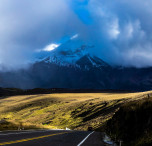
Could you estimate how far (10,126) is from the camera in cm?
2634

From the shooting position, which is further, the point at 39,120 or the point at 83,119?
the point at 39,120

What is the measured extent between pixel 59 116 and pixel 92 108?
37.3 feet

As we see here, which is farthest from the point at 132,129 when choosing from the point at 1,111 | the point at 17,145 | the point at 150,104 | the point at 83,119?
the point at 1,111

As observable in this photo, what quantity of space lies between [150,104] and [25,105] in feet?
333

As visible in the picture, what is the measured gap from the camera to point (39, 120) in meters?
72.7

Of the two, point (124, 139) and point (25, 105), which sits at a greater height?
point (124, 139)

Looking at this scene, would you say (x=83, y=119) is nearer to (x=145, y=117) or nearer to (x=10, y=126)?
(x=10, y=126)

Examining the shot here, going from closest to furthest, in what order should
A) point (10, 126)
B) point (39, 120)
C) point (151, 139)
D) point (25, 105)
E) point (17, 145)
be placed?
point (151, 139) < point (17, 145) < point (10, 126) < point (39, 120) < point (25, 105)

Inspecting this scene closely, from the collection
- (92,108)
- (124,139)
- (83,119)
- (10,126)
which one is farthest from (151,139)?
(92,108)

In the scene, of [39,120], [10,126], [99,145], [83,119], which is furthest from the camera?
[39,120]

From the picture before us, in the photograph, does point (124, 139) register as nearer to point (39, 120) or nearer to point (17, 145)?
point (17, 145)

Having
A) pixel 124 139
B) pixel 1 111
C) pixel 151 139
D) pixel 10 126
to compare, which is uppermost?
pixel 151 139

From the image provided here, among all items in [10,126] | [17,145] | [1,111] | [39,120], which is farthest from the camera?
[1,111]

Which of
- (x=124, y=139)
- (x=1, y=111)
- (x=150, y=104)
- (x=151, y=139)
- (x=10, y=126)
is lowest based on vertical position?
(x=1, y=111)
